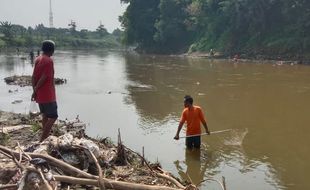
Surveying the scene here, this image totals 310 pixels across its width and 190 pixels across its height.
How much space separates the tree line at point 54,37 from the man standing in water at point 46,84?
2999 inches

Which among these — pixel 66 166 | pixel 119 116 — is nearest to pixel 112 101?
pixel 119 116

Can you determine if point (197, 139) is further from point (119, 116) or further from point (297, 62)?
point (297, 62)

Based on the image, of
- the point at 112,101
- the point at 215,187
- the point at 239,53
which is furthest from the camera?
the point at 239,53

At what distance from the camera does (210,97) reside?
19281 millimetres

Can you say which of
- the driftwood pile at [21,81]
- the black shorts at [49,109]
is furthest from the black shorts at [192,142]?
the driftwood pile at [21,81]

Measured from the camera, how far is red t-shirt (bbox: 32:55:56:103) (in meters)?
7.19

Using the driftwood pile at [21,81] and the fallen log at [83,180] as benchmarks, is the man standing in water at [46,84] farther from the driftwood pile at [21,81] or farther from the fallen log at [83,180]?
the driftwood pile at [21,81]

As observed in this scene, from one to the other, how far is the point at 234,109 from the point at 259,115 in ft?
4.73

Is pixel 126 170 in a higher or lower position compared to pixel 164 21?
lower

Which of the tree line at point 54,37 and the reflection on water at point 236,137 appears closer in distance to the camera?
the reflection on water at point 236,137

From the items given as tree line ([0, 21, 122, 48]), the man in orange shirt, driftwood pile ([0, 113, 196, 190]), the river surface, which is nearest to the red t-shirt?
driftwood pile ([0, 113, 196, 190])

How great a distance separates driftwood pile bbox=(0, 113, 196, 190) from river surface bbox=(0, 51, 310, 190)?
132 centimetres

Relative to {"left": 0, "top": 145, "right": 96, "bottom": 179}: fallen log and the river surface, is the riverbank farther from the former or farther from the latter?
{"left": 0, "top": 145, "right": 96, "bottom": 179}: fallen log

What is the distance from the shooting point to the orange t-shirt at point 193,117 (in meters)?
9.84
